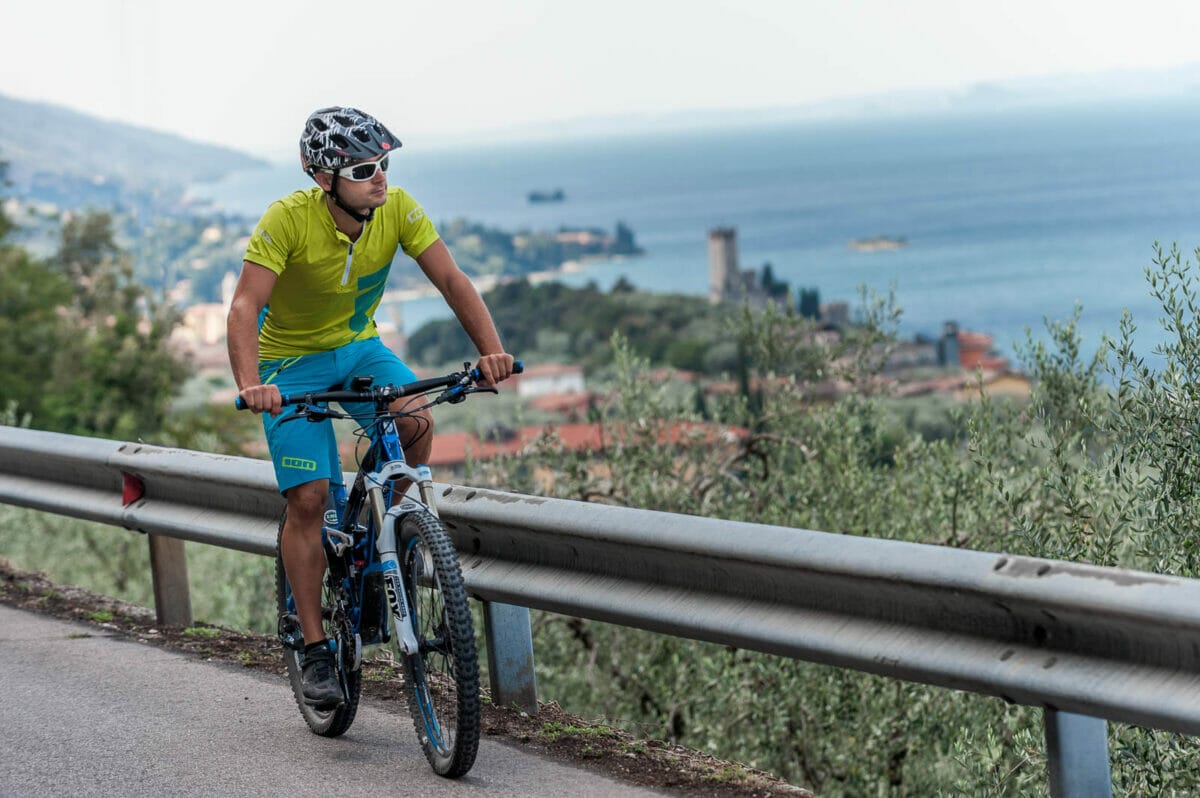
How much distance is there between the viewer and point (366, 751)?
15.6ft

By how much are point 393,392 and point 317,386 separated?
560 mm

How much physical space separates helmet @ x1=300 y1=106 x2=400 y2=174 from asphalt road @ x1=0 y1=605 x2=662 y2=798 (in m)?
1.70

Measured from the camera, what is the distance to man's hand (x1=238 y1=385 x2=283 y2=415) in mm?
4273

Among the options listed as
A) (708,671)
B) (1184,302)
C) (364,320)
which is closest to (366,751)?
(364,320)

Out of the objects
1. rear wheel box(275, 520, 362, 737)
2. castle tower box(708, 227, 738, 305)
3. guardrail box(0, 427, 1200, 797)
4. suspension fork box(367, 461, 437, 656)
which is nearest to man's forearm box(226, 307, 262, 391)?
suspension fork box(367, 461, 437, 656)

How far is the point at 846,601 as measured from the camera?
388 cm

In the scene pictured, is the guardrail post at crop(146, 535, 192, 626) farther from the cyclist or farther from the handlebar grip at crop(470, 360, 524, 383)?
the handlebar grip at crop(470, 360, 524, 383)

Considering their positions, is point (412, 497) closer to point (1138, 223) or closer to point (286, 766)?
point (286, 766)

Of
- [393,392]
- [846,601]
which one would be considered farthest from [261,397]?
[846,601]

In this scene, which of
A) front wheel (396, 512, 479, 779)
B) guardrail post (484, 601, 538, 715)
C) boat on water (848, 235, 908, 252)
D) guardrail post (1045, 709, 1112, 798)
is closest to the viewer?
guardrail post (1045, 709, 1112, 798)

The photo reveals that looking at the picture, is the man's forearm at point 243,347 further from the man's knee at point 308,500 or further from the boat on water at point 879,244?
the boat on water at point 879,244

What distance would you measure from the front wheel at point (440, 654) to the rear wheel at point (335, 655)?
43 centimetres

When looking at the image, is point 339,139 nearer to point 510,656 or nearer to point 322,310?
point 322,310

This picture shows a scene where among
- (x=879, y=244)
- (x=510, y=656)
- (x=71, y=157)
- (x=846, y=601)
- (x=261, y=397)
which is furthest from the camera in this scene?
(x=71, y=157)
